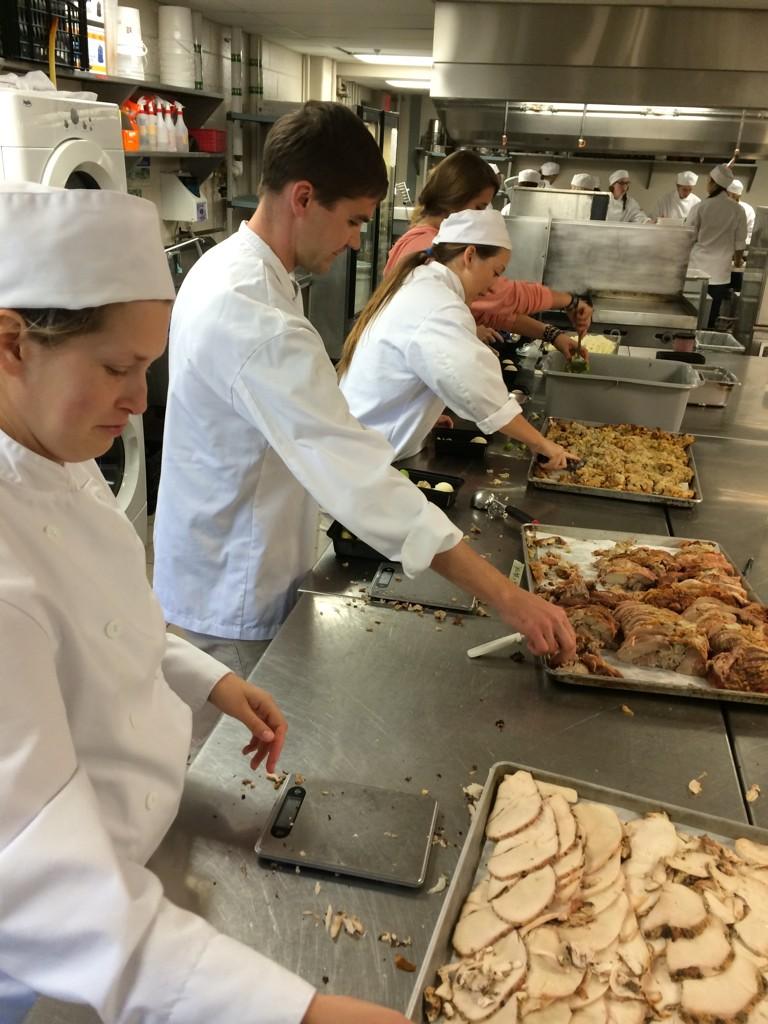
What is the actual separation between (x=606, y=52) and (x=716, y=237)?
5116 millimetres

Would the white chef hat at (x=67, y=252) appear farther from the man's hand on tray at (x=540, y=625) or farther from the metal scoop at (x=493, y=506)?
the metal scoop at (x=493, y=506)

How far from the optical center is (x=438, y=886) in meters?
1.06

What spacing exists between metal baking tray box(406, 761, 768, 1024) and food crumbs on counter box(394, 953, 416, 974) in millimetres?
44

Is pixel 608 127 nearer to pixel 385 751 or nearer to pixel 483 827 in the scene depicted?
pixel 385 751

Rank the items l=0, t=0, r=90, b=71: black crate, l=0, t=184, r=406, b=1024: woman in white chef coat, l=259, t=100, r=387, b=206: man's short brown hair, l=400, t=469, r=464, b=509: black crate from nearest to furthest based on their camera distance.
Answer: l=0, t=184, r=406, b=1024: woman in white chef coat, l=259, t=100, r=387, b=206: man's short brown hair, l=400, t=469, r=464, b=509: black crate, l=0, t=0, r=90, b=71: black crate

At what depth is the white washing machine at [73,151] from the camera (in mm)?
2795

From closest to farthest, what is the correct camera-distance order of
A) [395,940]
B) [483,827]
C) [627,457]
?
[395,940]
[483,827]
[627,457]

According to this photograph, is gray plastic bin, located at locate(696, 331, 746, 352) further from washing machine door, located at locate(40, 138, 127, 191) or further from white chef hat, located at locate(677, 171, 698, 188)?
white chef hat, located at locate(677, 171, 698, 188)

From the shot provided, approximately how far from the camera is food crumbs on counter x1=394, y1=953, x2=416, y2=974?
0.95 m

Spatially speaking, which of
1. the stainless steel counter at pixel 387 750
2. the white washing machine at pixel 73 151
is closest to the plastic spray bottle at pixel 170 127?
the white washing machine at pixel 73 151

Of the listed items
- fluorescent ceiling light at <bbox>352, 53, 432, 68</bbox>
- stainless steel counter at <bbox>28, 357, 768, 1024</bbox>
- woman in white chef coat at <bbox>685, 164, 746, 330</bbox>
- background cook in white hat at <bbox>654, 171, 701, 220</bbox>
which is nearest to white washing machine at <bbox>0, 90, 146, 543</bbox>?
stainless steel counter at <bbox>28, 357, 768, 1024</bbox>

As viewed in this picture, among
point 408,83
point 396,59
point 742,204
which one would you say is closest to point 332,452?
point 742,204

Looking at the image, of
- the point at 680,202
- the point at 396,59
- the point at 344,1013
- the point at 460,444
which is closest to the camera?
the point at 344,1013

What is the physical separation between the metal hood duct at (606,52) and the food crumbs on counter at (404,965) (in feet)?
12.4
